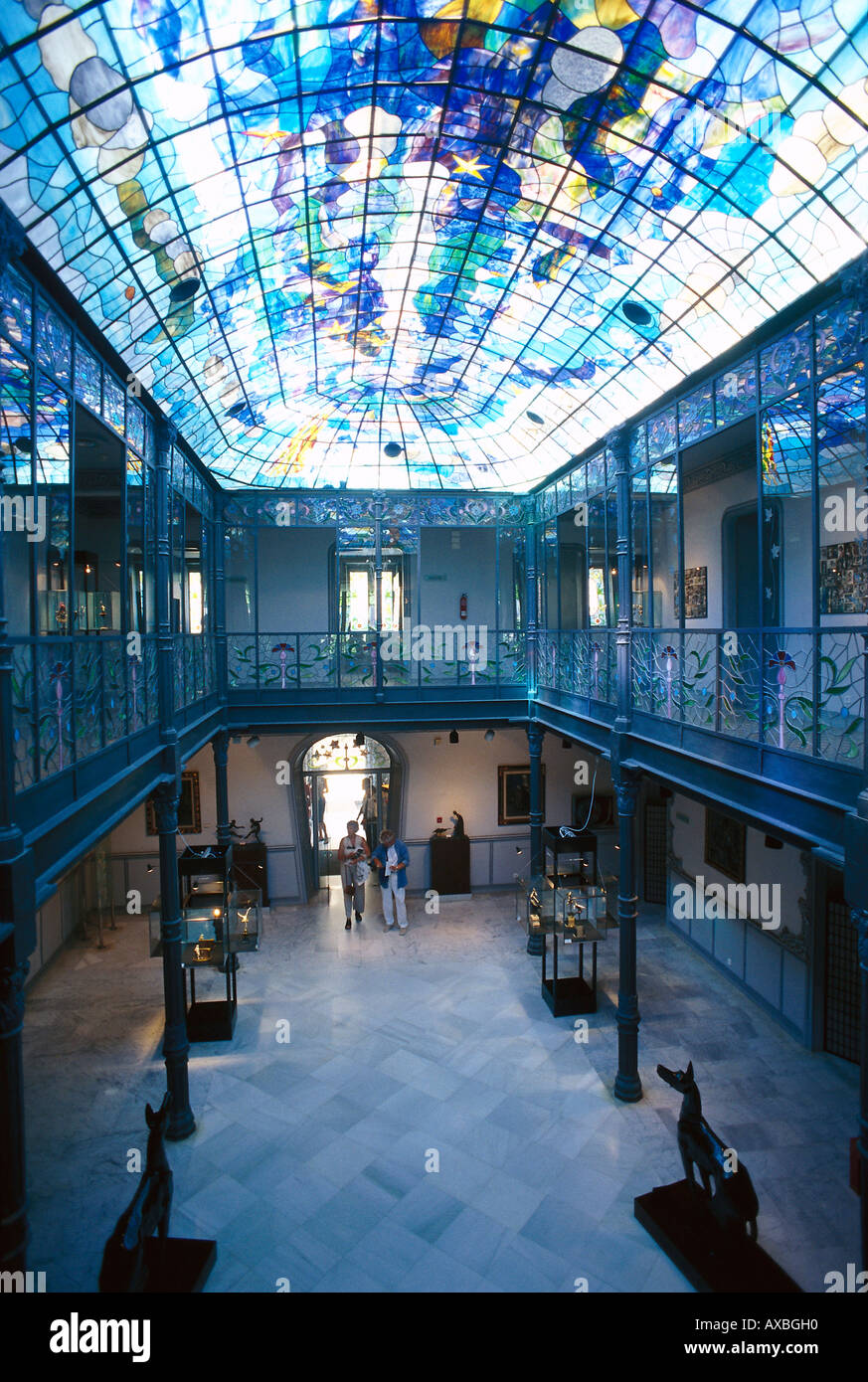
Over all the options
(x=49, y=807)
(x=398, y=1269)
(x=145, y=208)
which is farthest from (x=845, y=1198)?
(x=145, y=208)

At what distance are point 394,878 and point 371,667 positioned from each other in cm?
401

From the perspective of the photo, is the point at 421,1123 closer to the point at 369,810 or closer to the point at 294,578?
the point at 369,810

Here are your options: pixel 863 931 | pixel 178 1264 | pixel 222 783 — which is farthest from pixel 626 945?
pixel 222 783

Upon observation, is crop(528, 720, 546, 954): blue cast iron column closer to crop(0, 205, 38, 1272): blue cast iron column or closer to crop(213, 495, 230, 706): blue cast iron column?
crop(213, 495, 230, 706): blue cast iron column

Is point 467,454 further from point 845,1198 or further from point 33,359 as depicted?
point 845,1198

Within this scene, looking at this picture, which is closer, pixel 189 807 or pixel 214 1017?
pixel 214 1017

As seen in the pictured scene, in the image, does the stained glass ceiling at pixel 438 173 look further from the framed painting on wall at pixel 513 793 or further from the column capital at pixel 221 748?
the framed painting on wall at pixel 513 793

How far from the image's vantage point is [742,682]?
6250 millimetres

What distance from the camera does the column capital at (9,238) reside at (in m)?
3.96

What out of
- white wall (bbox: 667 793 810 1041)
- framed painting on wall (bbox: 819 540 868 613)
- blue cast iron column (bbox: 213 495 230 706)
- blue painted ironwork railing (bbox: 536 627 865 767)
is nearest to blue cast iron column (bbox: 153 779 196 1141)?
blue cast iron column (bbox: 213 495 230 706)

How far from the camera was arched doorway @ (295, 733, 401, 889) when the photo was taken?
1544 cm

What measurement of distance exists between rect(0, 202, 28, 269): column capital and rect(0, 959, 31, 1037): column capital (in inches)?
155

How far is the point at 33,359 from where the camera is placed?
4727 mm

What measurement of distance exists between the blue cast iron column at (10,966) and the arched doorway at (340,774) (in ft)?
36.5
